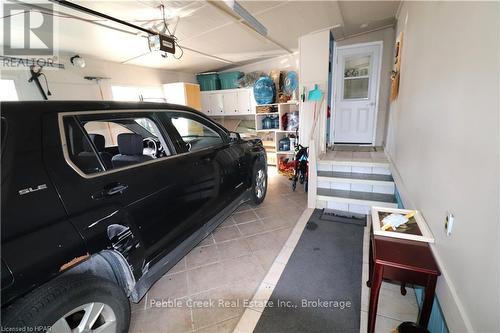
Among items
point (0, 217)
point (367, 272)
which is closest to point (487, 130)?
point (367, 272)

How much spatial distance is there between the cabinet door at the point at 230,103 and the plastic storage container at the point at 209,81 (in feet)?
1.68

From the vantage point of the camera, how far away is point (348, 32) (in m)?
4.28

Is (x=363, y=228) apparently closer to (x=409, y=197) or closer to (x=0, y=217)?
(x=409, y=197)

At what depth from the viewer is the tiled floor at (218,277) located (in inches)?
62.8

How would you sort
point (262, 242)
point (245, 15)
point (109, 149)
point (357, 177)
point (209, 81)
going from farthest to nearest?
point (209, 81) < point (357, 177) < point (245, 15) < point (262, 242) < point (109, 149)

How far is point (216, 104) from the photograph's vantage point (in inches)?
235

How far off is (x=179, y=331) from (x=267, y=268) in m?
0.86

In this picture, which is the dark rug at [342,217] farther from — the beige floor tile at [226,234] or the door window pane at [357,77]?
the door window pane at [357,77]

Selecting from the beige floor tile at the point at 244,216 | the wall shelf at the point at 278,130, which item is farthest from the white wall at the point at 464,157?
the wall shelf at the point at 278,130

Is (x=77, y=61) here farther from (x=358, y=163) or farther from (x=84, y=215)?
(x=358, y=163)

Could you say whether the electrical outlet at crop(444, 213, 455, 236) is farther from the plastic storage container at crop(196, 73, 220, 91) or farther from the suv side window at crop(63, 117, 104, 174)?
the plastic storage container at crop(196, 73, 220, 91)

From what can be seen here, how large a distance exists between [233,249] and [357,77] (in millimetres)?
4327

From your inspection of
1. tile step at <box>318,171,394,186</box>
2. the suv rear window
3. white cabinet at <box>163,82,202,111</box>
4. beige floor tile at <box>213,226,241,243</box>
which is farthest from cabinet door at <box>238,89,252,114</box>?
beige floor tile at <box>213,226,241,243</box>

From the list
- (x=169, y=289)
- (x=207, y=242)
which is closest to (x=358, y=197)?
(x=207, y=242)
